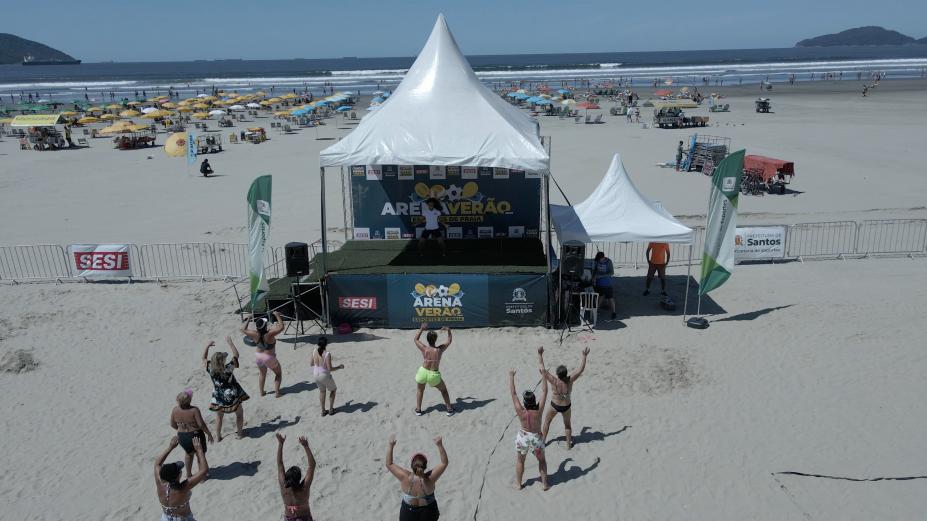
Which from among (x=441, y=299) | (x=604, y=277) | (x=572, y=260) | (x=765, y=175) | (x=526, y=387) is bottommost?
(x=526, y=387)

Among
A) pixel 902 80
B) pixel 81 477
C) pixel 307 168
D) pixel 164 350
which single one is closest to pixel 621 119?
pixel 307 168

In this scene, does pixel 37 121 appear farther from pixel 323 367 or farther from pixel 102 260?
pixel 323 367

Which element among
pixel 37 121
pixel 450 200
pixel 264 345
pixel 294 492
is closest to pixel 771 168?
pixel 450 200

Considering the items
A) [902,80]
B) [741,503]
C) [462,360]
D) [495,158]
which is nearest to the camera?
[741,503]

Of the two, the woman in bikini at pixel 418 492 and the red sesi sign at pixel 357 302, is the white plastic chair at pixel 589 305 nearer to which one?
the red sesi sign at pixel 357 302

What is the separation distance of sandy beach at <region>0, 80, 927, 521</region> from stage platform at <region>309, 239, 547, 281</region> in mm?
1313

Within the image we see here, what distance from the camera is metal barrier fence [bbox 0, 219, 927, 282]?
15172 millimetres

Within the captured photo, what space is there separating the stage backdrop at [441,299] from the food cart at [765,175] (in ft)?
43.2

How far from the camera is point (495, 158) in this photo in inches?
465

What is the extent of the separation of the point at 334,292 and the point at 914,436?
30.1 feet

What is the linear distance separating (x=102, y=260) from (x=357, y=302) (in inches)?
269

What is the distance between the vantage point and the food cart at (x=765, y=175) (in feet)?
71.7

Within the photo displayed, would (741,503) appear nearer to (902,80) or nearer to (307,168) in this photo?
(307,168)

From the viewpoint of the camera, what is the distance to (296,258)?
1173 centimetres
